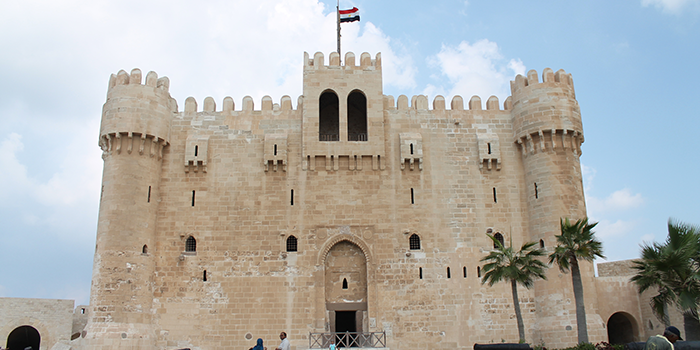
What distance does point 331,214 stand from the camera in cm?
2297

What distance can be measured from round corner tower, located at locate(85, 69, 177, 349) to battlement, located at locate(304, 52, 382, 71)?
6.46 metres

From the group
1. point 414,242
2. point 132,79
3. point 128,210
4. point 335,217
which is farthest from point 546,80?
point 128,210

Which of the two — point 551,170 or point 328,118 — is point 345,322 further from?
point 551,170

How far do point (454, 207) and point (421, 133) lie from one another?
3581 millimetres

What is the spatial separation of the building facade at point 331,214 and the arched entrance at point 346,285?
58mm

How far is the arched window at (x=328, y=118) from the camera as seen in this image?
25578 mm

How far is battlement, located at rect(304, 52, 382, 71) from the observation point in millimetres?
24531

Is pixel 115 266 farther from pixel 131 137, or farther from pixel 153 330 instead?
pixel 131 137

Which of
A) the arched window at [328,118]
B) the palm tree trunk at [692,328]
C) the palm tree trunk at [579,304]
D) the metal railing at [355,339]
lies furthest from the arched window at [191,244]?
the palm tree trunk at [692,328]

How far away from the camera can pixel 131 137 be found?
891 inches

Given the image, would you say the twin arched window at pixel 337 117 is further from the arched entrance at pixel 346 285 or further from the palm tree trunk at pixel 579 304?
the palm tree trunk at pixel 579 304

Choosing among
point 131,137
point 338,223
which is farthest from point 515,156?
point 131,137

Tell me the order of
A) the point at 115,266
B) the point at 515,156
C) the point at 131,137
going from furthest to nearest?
the point at 515,156 < the point at 131,137 < the point at 115,266

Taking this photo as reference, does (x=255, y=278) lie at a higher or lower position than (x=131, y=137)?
lower
